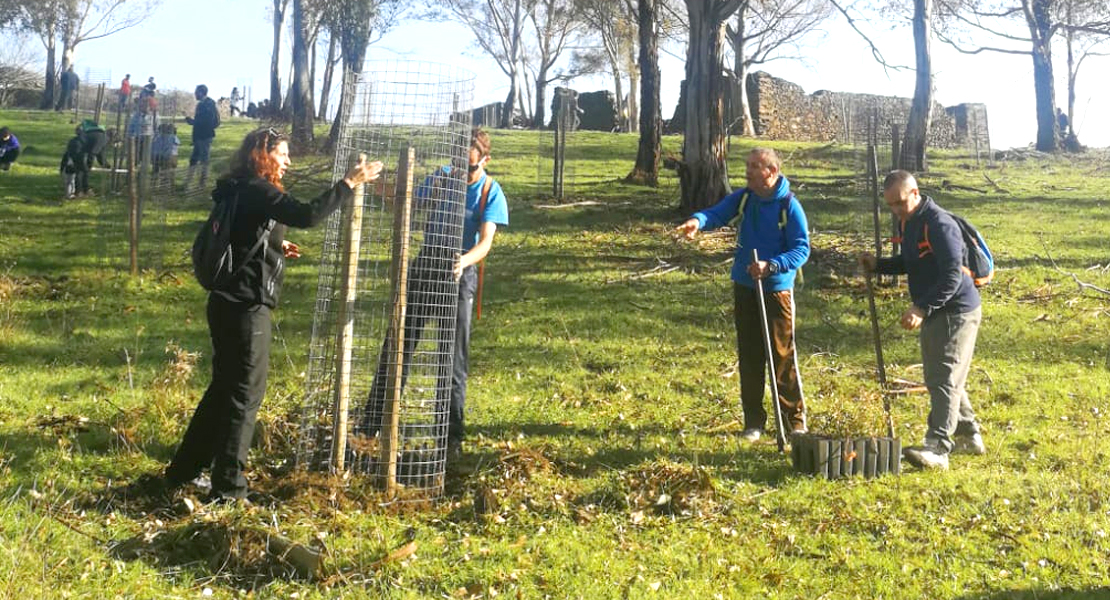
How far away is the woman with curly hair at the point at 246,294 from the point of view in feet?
16.2

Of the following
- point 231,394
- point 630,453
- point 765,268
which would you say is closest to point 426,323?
point 231,394

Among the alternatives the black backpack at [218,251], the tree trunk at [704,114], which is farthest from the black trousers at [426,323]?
the tree trunk at [704,114]

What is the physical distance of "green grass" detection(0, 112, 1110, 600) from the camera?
4695 mm

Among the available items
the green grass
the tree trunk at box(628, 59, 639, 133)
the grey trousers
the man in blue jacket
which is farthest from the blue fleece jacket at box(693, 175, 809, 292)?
the tree trunk at box(628, 59, 639, 133)

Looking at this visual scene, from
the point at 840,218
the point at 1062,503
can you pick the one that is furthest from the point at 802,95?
the point at 1062,503

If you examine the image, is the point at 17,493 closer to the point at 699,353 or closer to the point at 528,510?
the point at 528,510

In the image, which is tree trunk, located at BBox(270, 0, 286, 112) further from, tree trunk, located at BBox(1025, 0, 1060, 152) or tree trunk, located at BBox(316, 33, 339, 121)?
tree trunk, located at BBox(1025, 0, 1060, 152)

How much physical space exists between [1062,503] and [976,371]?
335 centimetres

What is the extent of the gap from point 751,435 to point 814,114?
30.3 m

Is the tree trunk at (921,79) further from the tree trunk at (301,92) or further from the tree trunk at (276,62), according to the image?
the tree trunk at (276,62)

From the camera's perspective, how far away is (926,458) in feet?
20.2

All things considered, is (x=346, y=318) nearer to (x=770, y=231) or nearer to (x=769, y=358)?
(x=769, y=358)

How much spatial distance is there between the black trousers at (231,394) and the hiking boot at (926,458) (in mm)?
3860

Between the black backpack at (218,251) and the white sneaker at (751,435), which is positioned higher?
the black backpack at (218,251)
